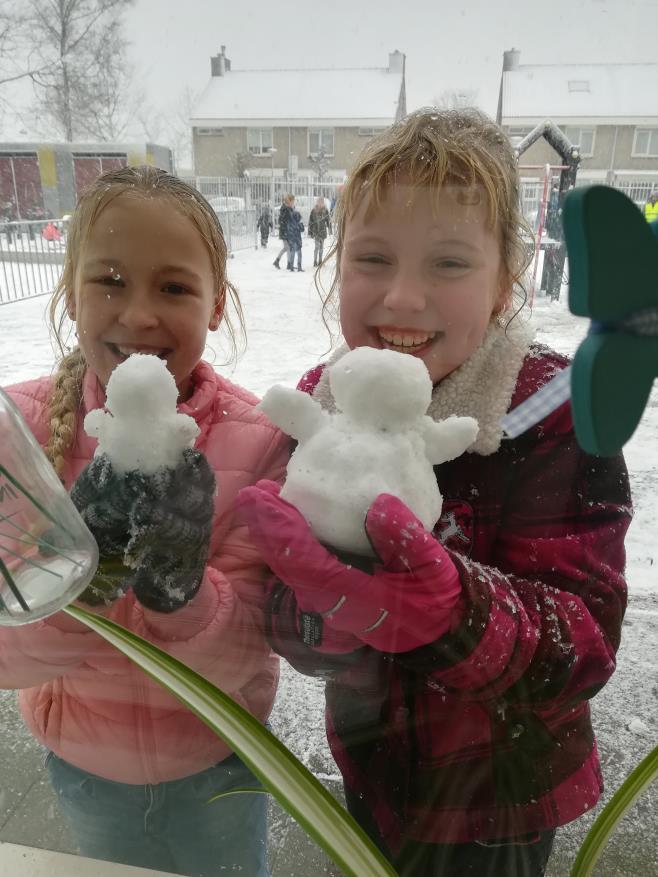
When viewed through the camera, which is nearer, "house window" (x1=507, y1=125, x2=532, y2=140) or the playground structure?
the playground structure

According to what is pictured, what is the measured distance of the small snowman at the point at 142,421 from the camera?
43 centimetres

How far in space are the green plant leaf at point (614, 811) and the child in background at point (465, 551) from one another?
0.22 feet

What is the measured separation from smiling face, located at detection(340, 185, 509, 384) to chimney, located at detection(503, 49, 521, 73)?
15cm

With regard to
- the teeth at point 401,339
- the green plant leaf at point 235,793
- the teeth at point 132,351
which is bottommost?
the green plant leaf at point 235,793

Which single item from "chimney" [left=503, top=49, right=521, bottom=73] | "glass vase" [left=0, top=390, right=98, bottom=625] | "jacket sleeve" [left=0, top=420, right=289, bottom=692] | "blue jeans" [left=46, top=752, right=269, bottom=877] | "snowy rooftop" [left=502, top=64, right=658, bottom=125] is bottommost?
"blue jeans" [left=46, top=752, right=269, bottom=877]

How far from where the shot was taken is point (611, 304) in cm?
32

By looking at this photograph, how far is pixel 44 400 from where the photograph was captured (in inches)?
26.0

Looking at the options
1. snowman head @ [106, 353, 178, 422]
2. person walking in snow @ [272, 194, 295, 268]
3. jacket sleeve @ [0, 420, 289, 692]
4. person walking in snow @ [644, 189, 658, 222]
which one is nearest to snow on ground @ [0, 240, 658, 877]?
person walking in snow @ [272, 194, 295, 268]

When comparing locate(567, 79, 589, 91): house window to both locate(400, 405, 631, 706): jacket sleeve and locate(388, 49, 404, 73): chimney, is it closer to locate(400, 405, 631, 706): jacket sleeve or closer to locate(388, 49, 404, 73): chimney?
locate(388, 49, 404, 73): chimney

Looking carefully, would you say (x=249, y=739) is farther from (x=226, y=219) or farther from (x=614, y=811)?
(x=226, y=219)

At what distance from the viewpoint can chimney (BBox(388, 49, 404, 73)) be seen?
0.60 m

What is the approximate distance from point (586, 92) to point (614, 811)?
0.65 m

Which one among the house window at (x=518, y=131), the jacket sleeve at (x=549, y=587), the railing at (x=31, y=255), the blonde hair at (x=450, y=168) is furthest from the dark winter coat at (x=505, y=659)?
the railing at (x=31, y=255)

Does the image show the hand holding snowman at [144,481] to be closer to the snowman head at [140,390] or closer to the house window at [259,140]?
the snowman head at [140,390]
